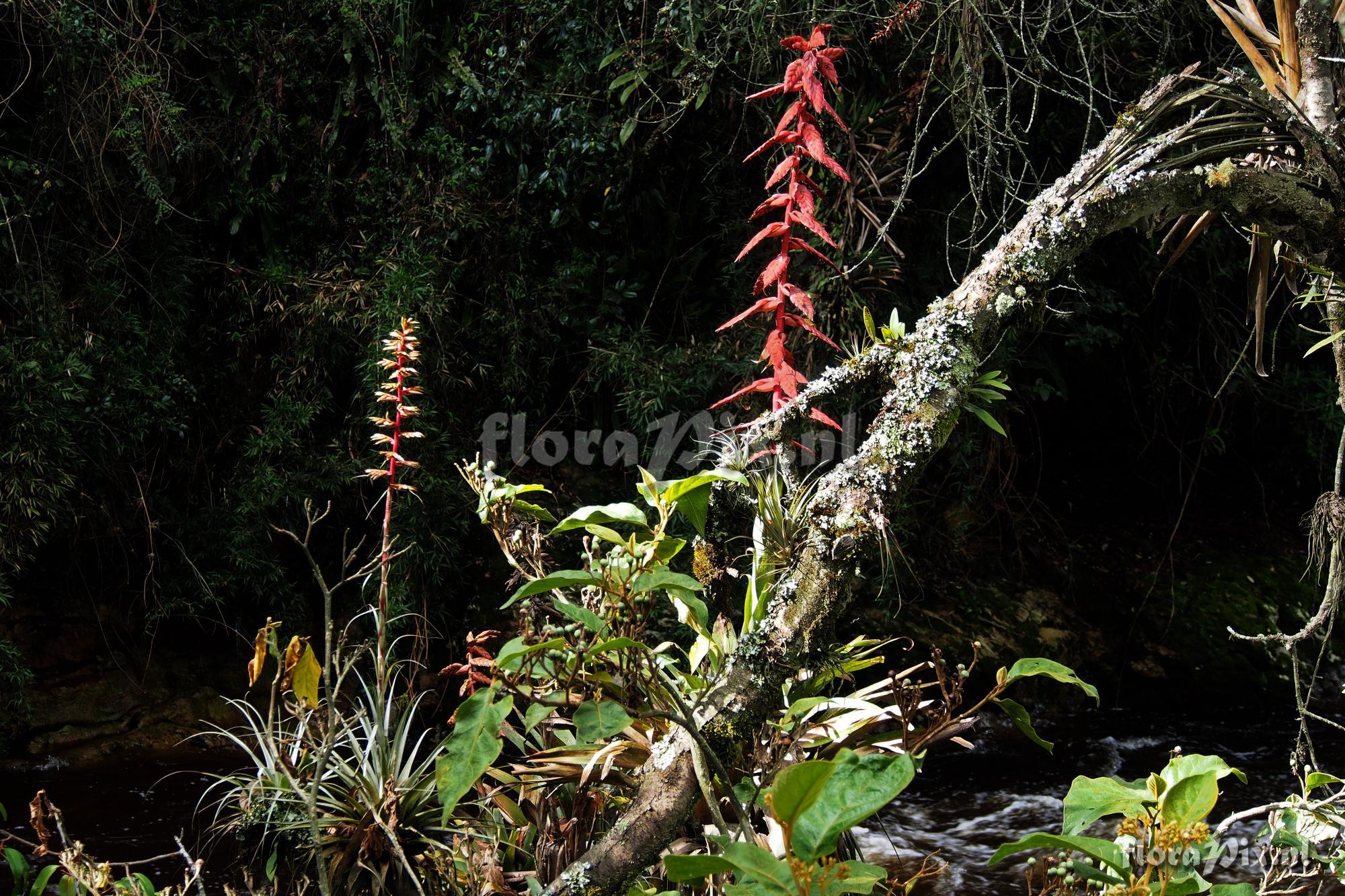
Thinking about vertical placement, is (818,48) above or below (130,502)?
above

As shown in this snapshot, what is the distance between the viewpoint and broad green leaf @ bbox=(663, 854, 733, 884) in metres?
0.80

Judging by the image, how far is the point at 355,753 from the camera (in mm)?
1604

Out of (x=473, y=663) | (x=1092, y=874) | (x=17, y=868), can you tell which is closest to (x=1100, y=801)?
(x=1092, y=874)

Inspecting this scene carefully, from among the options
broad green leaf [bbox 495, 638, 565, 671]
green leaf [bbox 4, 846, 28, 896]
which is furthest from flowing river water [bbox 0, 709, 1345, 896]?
broad green leaf [bbox 495, 638, 565, 671]

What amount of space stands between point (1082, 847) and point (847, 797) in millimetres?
268

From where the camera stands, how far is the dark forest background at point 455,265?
2889mm

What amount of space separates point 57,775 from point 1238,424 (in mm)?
4386

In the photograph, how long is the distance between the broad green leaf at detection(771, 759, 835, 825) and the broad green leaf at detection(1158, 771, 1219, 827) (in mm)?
362

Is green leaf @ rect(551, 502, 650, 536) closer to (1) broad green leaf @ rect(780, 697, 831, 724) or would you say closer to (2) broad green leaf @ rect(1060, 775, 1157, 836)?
(1) broad green leaf @ rect(780, 697, 831, 724)

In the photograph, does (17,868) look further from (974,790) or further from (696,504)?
(974,790)

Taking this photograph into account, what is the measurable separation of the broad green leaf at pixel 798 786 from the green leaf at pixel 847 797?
0.01m

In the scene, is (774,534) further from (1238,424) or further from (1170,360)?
(1238,424)

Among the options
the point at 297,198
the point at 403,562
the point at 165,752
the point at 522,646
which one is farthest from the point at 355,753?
the point at 297,198

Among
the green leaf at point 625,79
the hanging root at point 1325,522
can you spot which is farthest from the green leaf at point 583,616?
the green leaf at point 625,79
